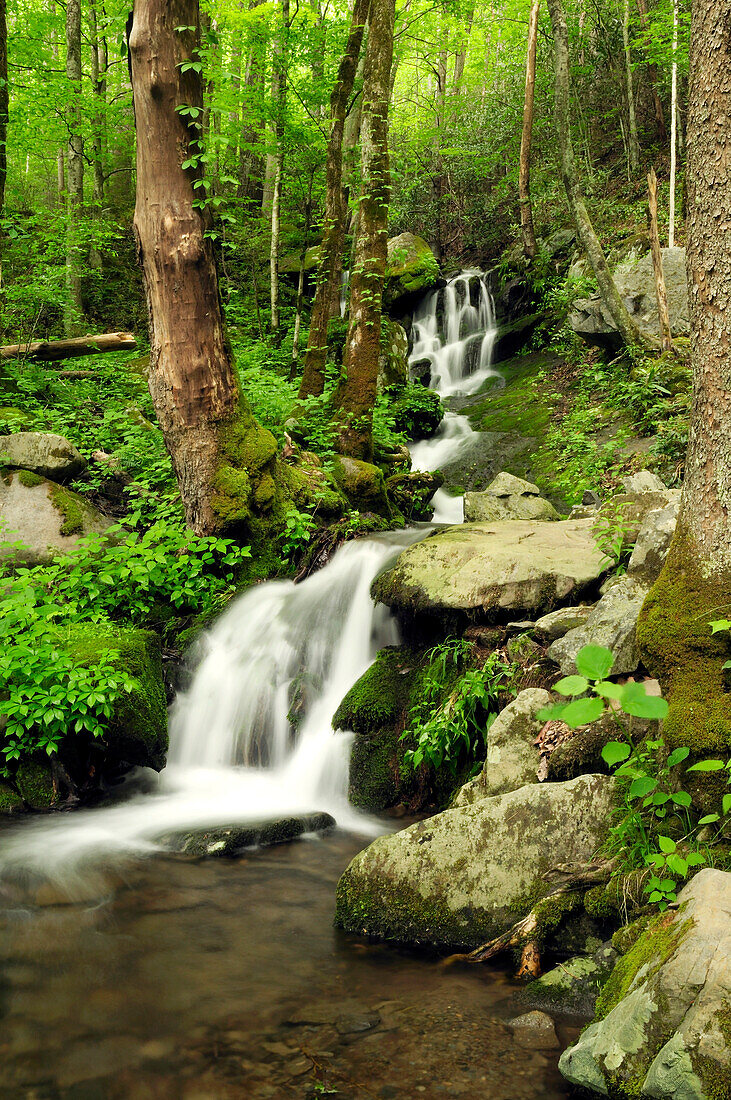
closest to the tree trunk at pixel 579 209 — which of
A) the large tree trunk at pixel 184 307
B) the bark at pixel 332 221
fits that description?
the bark at pixel 332 221

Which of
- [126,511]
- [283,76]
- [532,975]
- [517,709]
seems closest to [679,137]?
[283,76]

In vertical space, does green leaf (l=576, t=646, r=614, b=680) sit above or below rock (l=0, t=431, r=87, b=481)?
below

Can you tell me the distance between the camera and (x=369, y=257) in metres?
9.17

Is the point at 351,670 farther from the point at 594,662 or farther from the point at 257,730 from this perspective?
the point at 594,662

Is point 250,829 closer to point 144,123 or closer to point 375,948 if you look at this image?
point 375,948

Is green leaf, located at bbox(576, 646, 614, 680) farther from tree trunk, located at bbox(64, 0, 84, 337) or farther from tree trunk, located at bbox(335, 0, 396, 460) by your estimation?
tree trunk, located at bbox(64, 0, 84, 337)

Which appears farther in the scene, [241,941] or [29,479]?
[29,479]

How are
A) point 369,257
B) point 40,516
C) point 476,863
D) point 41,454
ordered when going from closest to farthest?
point 476,863
point 40,516
point 41,454
point 369,257

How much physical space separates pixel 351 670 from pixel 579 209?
9.56 m

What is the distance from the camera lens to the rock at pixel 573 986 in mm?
2734

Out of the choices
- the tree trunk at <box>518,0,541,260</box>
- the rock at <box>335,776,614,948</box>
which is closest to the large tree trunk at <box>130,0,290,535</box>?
the rock at <box>335,776,614,948</box>

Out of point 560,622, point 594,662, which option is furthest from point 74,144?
point 594,662

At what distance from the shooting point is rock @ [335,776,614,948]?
322 cm

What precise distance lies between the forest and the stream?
0.02 metres
